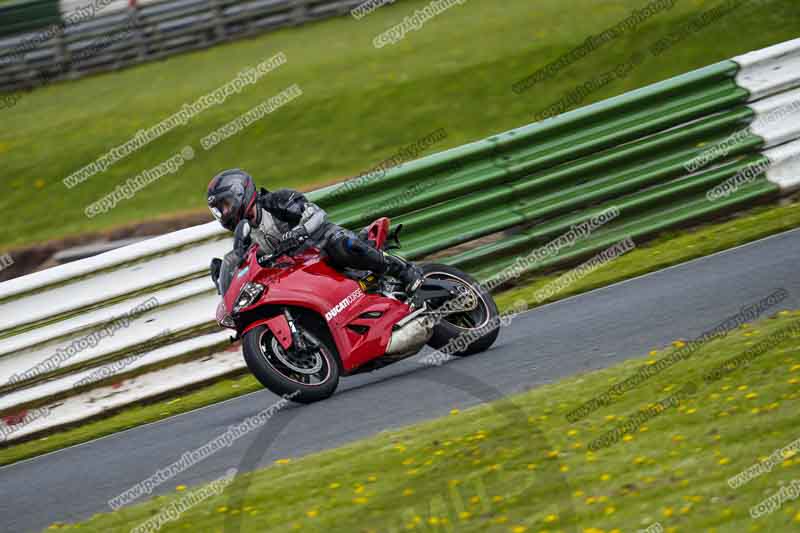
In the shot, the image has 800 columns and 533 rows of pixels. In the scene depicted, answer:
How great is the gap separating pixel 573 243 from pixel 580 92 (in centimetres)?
462

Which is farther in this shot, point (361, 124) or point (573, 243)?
point (361, 124)

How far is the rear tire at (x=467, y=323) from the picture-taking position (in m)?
8.30

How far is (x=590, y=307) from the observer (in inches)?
357

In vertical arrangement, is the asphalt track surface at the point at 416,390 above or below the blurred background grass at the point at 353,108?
below

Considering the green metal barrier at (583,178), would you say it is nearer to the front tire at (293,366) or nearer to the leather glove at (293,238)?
the leather glove at (293,238)

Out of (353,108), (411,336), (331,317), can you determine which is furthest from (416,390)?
(353,108)

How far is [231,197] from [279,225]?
0.46m

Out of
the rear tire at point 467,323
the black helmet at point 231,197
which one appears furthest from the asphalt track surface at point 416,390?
the black helmet at point 231,197

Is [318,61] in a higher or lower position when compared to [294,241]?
higher

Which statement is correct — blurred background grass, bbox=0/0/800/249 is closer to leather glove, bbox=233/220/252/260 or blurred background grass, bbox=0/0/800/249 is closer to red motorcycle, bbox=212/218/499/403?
red motorcycle, bbox=212/218/499/403

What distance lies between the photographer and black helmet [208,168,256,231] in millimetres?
7582

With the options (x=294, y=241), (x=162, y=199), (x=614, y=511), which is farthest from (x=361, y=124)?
(x=614, y=511)

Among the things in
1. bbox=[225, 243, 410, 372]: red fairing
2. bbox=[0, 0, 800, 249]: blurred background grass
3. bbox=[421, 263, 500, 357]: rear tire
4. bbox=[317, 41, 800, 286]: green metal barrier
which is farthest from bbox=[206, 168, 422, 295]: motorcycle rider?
bbox=[0, 0, 800, 249]: blurred background grass

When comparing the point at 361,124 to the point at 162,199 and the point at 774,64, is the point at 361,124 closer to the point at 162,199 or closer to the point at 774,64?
the point at 162,199
